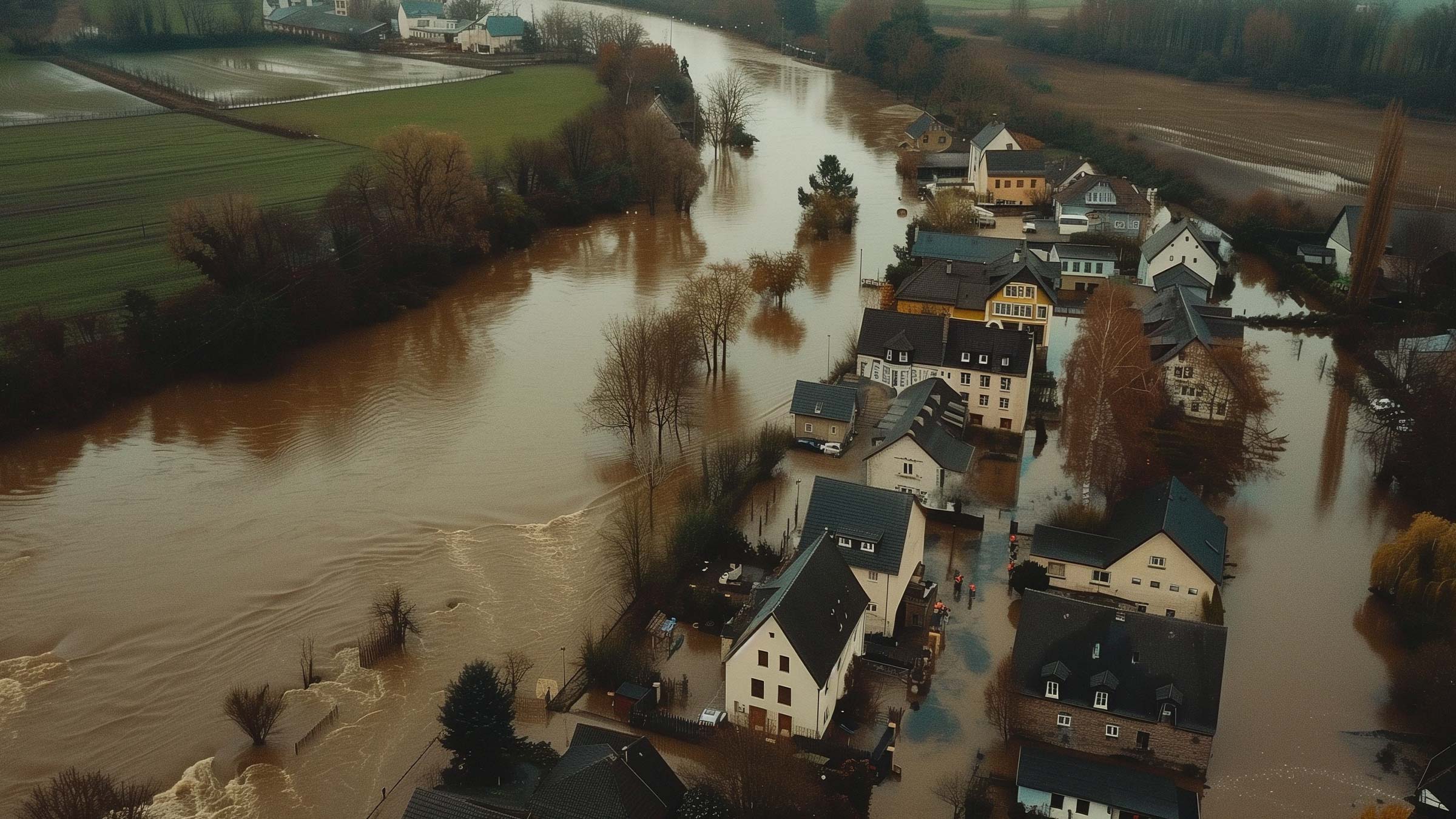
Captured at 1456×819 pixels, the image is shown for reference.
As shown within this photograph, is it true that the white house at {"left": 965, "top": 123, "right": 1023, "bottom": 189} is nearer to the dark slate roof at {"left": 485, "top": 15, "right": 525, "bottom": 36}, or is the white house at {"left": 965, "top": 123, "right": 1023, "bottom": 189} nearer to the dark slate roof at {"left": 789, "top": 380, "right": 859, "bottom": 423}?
the dark slate roof at {"left": 789, "top": 380, "right": 859, "bottom": 423}

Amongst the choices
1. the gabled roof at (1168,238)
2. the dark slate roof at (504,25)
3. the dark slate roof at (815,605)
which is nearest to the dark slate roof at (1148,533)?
the dark slate roof at (815,605)

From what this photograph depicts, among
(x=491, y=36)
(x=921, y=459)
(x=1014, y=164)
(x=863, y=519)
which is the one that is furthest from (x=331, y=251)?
(x=491, y=36)

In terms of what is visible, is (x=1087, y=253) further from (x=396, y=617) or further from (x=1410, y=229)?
(x=396, y=617)

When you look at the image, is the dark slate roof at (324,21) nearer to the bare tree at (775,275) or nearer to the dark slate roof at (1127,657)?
the bare tree at (775,275)

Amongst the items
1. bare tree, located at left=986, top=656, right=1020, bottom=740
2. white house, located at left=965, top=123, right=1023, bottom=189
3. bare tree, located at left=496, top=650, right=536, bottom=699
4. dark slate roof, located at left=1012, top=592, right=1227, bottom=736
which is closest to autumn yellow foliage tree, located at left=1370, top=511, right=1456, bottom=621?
dark slate roof, located at left=1012, top=592, right=1227, bottom=736

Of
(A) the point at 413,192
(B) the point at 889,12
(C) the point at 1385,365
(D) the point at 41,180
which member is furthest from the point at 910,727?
(B) the point at 889,12
